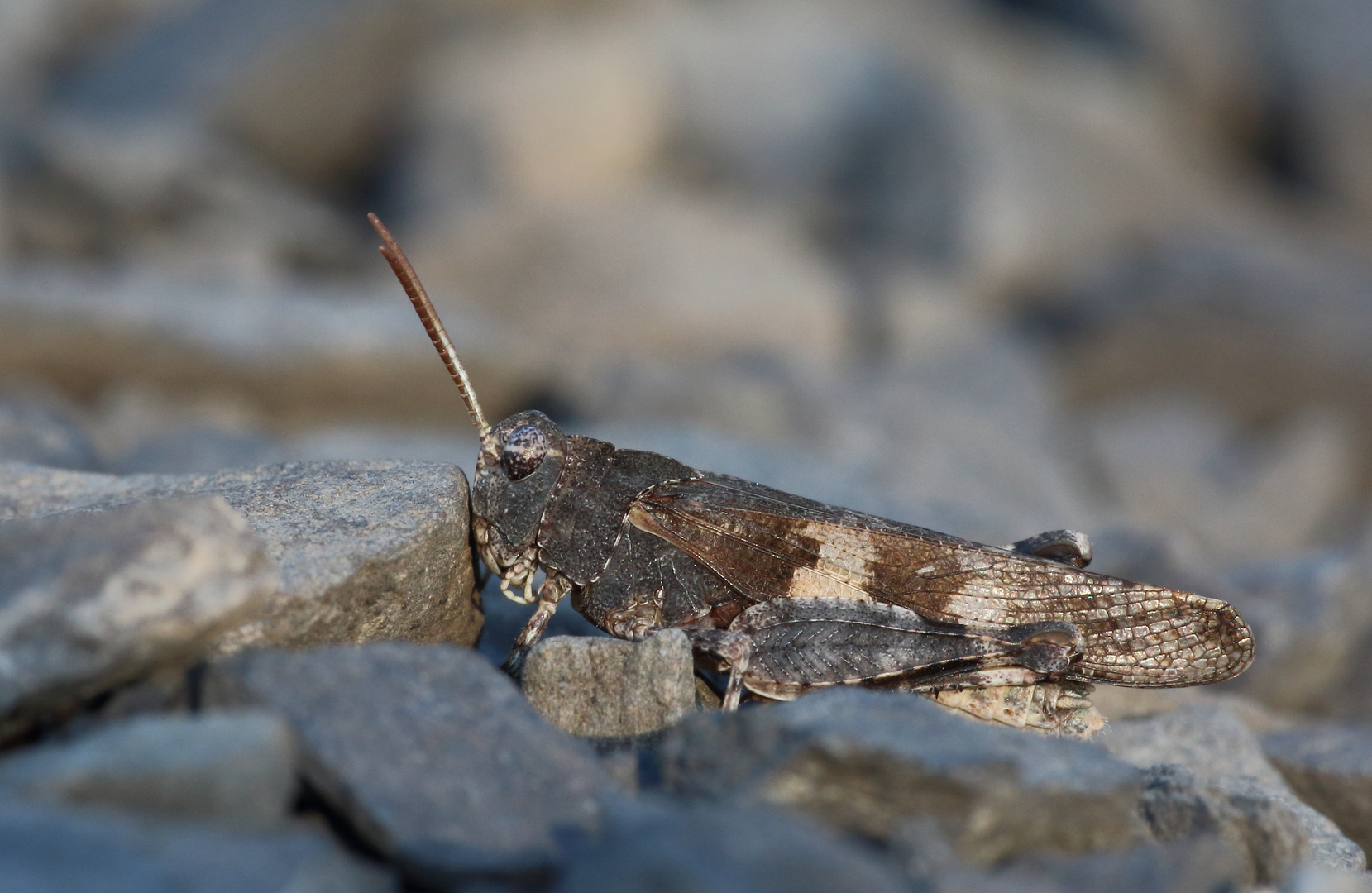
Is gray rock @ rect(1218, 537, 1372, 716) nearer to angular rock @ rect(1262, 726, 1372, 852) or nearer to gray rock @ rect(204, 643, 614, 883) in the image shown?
angular rock @ rect(1262, 726, 1372, 852)

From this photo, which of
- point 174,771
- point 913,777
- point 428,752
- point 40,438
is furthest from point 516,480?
point 40,438

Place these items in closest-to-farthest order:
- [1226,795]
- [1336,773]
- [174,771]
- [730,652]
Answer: [174,771] → [1226,795] → [730,652] → [1336,773]

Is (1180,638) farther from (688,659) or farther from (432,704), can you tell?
(432,704)

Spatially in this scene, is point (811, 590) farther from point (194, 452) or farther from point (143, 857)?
point (194, 452)

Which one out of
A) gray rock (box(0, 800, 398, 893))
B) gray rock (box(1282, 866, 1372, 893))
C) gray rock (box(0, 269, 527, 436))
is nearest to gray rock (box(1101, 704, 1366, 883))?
gray rock (box(1282, 866, 1372, 893))

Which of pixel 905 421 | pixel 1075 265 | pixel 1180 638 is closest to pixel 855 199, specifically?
pixel 1075 265
